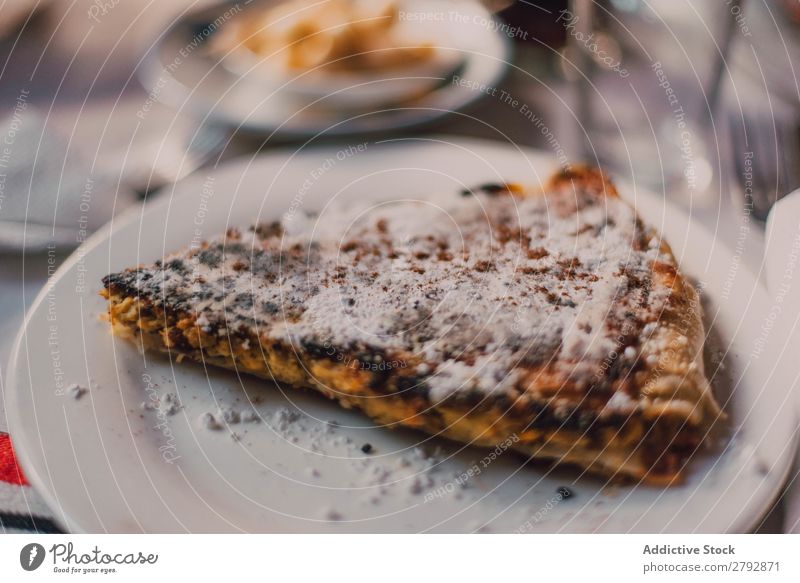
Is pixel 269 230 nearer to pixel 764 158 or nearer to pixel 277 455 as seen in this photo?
pixel 277 455

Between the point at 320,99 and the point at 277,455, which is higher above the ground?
the point at 320,99

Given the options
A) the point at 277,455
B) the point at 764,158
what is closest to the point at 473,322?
the point at 277,455

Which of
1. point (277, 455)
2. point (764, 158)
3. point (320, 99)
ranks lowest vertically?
point (277, 455)

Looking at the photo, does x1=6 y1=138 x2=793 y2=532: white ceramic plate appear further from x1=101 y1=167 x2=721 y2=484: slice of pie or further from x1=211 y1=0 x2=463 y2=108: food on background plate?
x1=211 y1=0 x2=463 y2=108: food on background plate

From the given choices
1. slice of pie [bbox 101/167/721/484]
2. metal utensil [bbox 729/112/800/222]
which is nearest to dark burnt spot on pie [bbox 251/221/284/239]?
slice of pie [bbox 101/167/721/484]

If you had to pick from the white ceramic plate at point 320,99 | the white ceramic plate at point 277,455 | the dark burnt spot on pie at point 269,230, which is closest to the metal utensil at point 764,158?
the white ceramic plate at point 277,455

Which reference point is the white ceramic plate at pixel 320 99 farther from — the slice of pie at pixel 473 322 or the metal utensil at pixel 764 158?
the metal utensil at pixel 764 158

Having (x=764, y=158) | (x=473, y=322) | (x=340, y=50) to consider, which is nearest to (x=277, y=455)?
(x=473, y=322)
